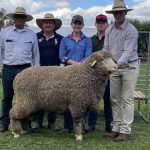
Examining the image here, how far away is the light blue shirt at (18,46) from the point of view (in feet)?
26.1

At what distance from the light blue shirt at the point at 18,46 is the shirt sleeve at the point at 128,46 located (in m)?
1.81

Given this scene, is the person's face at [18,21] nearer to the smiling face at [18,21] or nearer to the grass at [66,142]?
the smiling face at [18,21]

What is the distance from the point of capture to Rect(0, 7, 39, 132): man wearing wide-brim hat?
7.96m

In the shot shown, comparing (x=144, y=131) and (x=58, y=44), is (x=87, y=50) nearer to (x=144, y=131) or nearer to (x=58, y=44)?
(x=58, y=44)

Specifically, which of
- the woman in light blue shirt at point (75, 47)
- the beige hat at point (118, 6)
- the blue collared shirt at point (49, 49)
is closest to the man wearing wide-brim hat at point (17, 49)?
the blue collared shirt at point (49, 49)

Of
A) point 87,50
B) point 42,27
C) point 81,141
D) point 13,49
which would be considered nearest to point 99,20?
point 87,50

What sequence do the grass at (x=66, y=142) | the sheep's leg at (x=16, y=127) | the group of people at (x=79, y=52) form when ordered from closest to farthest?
the grass at (x=66, y=142), the group of people at (x=79, y=52), the sheep's leg at (x=16, y=127)

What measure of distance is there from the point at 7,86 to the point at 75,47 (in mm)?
1589

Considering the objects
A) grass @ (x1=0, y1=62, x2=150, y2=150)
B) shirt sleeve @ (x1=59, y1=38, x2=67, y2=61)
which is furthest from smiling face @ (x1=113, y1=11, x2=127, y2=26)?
grass @ (x1=0, y1=62, x2=150, y2=150)

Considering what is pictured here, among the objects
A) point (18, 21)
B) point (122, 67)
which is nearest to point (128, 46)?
point (122, 67)

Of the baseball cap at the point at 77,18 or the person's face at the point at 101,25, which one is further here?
the person's face at the point at 101,25

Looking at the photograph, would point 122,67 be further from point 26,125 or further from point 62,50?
point 26,125

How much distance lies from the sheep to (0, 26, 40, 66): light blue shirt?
344 millimetres

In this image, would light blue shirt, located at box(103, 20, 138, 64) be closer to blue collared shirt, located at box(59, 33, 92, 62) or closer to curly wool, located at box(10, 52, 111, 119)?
curly wool, located at box(10, 52, 111, 119)
